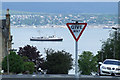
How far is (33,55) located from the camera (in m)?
71.1

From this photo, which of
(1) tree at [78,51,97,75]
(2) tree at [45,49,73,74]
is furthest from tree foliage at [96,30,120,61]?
(2) tree at [45,49,73,74]

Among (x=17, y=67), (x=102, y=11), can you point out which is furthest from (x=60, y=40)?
(x=17, y=67)

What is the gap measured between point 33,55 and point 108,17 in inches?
4049

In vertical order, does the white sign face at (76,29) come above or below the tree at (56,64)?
above

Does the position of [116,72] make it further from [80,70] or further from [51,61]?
[80,70]

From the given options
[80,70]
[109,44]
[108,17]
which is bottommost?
[80,70]

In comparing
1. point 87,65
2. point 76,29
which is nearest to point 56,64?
point 87,65

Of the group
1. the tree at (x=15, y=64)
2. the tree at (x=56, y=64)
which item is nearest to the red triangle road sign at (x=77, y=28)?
the tree at (x=15, y=64)

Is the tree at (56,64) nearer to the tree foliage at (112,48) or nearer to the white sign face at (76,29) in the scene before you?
the tree foliage at (112,48)

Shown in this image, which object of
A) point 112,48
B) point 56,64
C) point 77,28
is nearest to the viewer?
point 77,28

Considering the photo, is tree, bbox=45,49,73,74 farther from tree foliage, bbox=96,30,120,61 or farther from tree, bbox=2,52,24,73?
tree, bbox=2,52,24,73

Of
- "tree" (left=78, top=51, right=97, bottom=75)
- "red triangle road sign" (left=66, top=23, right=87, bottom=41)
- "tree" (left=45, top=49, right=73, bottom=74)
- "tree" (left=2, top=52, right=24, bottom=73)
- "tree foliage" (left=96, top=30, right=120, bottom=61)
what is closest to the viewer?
"red triangle road sign" (left=66, top=23, right=87, bottom=41)

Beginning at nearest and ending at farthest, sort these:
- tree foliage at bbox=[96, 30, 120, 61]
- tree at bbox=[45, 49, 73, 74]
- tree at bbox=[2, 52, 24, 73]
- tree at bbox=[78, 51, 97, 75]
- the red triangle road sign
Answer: the red triangle road sign < tree at bbox=[2, 52, 24, 73] < tree at bbox=[45, 49, 73, 74] < tree foliage at bbox=[96, 30, 120, 61] < tree at bbox=[78, 51, 97, 75]

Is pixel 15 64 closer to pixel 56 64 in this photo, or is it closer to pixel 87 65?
pixel 56 64
